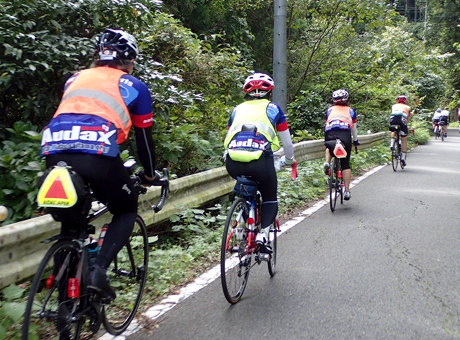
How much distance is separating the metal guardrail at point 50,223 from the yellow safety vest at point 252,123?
122 cm

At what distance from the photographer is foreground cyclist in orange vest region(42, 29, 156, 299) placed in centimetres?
286

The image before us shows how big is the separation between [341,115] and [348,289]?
458 centimetres

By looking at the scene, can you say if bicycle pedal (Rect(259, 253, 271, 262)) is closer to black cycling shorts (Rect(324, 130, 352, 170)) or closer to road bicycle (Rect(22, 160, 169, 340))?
road bicycle (Rect(22, 160, 169, 340))

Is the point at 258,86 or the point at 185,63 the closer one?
the point at 258,86

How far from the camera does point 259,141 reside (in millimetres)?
4398

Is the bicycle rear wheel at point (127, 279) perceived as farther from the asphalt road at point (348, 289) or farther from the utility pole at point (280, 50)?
the utility pole at point (280, 50)

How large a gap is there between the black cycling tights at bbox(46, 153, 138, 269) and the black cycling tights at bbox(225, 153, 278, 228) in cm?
142

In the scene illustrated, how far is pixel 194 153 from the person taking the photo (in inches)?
314

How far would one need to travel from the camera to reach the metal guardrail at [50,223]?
3264 millimetres

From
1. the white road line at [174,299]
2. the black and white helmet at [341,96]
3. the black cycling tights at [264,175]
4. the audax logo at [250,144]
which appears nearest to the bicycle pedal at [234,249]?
the black cycling tights at [264,175]

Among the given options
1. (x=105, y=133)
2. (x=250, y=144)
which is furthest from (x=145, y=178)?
(x=250, y=144)

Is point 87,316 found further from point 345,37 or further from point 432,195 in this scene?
point 345,37

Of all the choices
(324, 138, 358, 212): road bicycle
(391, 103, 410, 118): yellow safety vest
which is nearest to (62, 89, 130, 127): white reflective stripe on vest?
(324, 138, 358, 212): road bicycle

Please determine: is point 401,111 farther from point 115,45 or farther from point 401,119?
point 115,45
